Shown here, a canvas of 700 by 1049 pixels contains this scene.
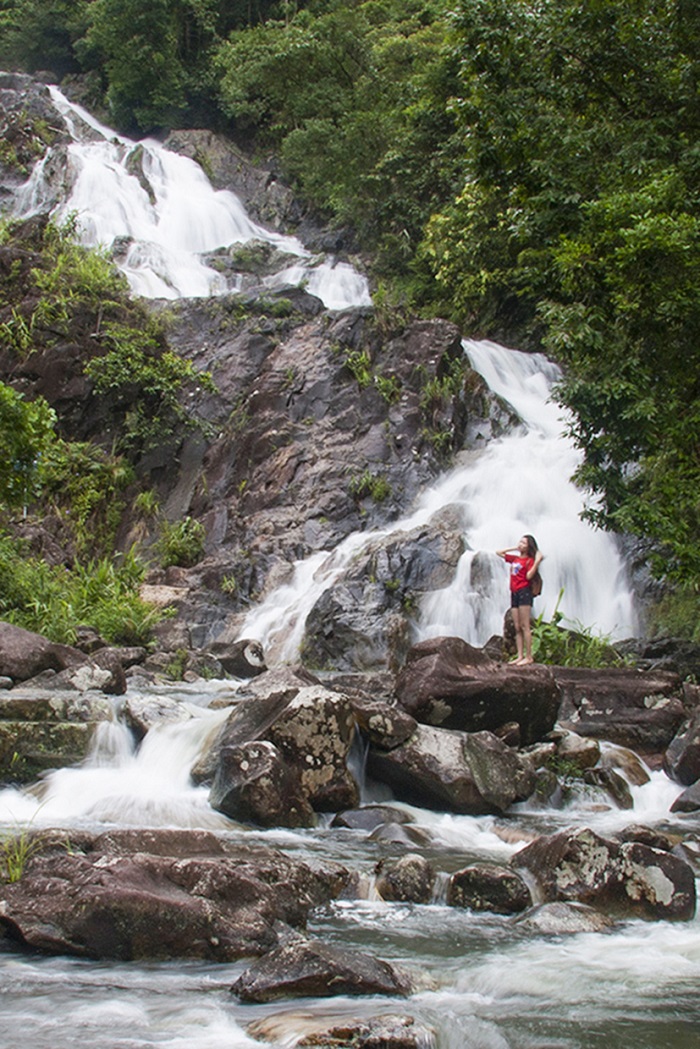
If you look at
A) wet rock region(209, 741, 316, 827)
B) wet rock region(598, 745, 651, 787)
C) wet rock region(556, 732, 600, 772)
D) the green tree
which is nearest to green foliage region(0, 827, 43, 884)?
wet rock region(209, 741, 316, 827)

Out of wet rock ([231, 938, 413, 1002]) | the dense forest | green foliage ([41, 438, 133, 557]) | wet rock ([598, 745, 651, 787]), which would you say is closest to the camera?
wet rock ([231, 938, 413, 1002])

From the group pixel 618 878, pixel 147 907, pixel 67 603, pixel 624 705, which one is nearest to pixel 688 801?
pixel 624 705

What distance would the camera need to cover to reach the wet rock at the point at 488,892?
208 inches

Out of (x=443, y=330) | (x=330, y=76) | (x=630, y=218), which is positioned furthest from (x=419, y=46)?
(x=630, y=218)

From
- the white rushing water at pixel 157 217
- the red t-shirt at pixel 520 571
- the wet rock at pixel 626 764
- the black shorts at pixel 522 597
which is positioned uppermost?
the white rushing water at pixel 157 217

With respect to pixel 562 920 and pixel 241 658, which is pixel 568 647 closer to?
pixel 241 658

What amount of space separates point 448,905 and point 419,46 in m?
27.2

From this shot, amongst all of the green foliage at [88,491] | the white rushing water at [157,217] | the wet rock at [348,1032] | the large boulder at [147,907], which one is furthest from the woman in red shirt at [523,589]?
the white rushing water at [157,217]

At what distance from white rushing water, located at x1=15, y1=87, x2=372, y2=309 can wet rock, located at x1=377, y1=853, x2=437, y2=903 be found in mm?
21163

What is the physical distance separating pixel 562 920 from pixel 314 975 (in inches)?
72.9

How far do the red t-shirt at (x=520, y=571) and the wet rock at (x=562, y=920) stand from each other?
234 inches

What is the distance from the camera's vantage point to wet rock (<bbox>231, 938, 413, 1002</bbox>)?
12.2ft

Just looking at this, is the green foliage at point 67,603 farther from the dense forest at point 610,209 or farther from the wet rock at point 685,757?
the wet rock at point 685,757

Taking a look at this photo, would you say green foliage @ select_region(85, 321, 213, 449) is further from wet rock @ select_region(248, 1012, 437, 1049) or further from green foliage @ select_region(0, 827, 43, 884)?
wet rock @ select_region(248, 1012, 437, 1049)
